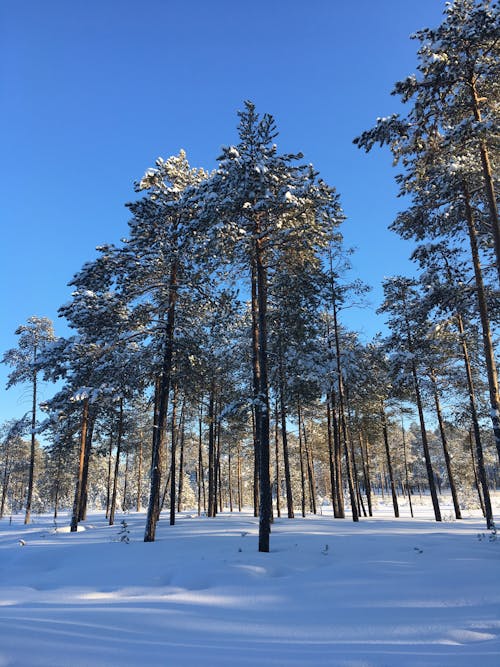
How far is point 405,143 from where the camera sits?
10.9 meters

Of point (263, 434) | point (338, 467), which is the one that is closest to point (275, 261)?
point (263, 434)

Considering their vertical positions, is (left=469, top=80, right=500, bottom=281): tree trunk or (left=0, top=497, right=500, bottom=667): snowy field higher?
(left=469, top=80, right=500, bottom=281): tree trunk

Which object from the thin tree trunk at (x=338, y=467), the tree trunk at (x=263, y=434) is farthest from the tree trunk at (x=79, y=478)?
the thin tree trunk at (x=338, y=467)

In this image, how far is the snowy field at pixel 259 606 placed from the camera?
4.17 metres

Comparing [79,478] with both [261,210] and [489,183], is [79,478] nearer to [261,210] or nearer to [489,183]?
[261,210]

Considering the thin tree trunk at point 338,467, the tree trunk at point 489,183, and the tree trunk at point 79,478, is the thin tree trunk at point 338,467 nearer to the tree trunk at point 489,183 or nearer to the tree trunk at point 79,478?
the tree trunk at point 489,183

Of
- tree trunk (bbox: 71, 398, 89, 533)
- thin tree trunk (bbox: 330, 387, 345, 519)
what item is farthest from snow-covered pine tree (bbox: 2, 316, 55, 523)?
thin tree trunk (bbox: 330, 387, 345, 519)

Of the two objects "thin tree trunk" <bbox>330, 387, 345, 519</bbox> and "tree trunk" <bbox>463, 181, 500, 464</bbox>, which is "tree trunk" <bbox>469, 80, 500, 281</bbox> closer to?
"tree trunk" <bbox>463, 181, 500, 464</bbox>

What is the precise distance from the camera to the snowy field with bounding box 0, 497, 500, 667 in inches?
164

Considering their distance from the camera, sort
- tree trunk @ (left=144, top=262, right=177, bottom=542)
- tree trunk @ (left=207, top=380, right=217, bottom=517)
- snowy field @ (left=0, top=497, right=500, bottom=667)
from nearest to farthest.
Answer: snowy field @ (left=0, top=497, right=500, bottom=667)
tree trunk @ (left=144, top=262, right=177, bottom=542)
tree trunk @ (left=207, top=380, right=217, bottom=517)

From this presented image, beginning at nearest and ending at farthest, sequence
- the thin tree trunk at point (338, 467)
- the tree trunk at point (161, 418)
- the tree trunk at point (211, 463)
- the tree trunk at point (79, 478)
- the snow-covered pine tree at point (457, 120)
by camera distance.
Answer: the snow-covered pine tree at point (457, 120), the tree trunk at point (161, 418), the tree trunk at point (79, 478), the thin tree trunk at point (338, 467), the tree trunk at point (211, 463)

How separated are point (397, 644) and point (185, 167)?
647 inches

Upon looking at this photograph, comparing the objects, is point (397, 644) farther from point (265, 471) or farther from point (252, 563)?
point (265, 471)

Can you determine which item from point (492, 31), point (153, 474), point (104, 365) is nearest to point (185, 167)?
point (104, 365)
